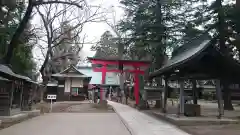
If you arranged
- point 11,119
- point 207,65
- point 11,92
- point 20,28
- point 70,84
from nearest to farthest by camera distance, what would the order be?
1. point 11,119
2. point 207,65
3. point 11,92
4. point 20,28
5. point 70,84

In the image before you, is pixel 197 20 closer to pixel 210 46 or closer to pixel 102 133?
pixel 210 46

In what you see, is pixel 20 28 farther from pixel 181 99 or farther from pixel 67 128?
pixel 181 99

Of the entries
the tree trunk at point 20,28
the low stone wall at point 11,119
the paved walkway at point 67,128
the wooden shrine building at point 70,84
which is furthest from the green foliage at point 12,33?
the wooden shrine building at point 70,84

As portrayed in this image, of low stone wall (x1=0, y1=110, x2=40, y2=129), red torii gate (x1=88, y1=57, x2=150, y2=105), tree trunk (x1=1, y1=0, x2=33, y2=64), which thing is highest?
tree trunk (x1=1, y1=0, x2=33, y2=64)

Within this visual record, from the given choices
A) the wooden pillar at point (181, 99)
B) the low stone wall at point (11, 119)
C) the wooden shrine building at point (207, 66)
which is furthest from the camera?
the wooden pillar at point (181, 99)

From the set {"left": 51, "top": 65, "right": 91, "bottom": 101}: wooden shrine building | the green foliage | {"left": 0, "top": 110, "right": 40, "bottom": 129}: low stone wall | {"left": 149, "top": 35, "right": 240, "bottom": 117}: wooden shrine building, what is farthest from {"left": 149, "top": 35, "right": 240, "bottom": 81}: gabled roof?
{"left": 51, "top": 65, "right": 91, "bottom": 101}: wooden shrine building

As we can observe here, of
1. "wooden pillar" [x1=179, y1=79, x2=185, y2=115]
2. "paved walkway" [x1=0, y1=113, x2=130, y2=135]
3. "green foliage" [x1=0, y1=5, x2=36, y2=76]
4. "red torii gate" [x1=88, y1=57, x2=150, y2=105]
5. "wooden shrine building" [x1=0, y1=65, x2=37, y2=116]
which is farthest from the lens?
"red torii gate" [x1=88, y1=57, x2=150, y2=105]

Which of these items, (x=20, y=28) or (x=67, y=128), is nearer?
(x=67, y=128)

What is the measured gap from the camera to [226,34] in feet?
64.3

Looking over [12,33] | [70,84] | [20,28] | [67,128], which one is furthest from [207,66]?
[70,84]

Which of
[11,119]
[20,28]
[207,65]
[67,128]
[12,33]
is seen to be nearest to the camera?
[67,128]

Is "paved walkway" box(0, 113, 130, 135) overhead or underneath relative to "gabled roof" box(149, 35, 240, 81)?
underneath

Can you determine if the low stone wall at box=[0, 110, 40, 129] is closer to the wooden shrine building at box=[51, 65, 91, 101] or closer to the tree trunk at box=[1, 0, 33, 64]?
the tree trunk at box=[1, 0, 33, 64]

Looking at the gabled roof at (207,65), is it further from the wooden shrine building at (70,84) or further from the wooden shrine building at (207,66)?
the wooden shrine building at (70,84)
